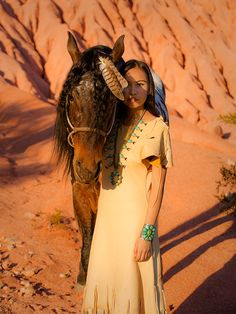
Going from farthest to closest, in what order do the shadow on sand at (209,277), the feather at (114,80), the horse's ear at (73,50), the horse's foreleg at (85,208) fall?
the shadow on sand at (209,277), the horse's foreleg at (85,208), the horse's ear at (73,50), the feather at (114,80)

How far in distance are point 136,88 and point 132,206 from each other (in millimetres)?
615

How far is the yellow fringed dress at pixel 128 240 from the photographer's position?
6.11ft

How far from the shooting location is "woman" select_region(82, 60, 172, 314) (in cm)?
184

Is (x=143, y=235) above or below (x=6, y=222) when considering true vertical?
above

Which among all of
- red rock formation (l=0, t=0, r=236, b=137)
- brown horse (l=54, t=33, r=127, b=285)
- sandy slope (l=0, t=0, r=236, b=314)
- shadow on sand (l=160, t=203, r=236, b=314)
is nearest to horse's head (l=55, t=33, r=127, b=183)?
brown horse (l=54, t=33, r=127, b=285)

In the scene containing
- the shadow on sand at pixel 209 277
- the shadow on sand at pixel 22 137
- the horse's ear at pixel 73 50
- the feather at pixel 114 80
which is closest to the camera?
the feather at pixel 114 80

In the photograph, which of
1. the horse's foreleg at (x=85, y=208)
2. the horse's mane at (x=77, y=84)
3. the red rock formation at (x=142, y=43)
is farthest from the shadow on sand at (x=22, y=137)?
the horse's mane at (x=77, y=84)

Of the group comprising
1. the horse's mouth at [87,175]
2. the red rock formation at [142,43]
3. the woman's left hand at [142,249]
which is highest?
the red rock formation at [142,43]

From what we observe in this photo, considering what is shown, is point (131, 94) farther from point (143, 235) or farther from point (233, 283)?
point (233, 283)

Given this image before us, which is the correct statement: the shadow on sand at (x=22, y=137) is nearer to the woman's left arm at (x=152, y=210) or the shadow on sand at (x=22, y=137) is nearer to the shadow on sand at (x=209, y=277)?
the shadow on sand at (x=209, y=277)

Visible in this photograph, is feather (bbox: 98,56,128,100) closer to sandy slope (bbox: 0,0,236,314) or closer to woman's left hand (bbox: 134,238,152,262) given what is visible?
woman's left hand (bbox: 134,238,152,262)

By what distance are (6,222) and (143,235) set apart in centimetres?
335

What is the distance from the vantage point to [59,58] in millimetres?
18781

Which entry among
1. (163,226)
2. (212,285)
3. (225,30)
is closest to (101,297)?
(212,285)
